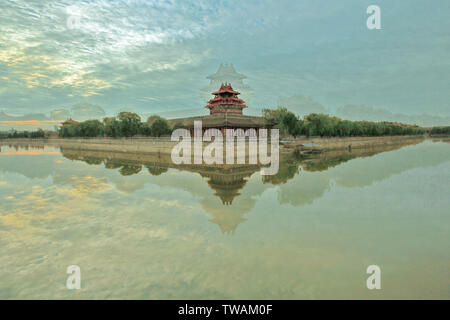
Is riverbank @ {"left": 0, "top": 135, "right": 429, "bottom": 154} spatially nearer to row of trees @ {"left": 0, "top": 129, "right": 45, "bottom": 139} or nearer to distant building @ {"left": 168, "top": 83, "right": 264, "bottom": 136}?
distant building @ {"left": 168, "top": 83, "right": 264, "bottom": 136}

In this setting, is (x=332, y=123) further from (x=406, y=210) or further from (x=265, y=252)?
(x=265, y=252)

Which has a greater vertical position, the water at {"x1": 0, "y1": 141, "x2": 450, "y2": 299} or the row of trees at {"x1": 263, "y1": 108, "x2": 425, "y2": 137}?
the row of trees at {"x1": 263, "y1": 108, "x2": 425, "y2": 137}

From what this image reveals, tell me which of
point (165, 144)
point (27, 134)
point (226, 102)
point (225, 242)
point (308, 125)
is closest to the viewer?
point (225, 242)

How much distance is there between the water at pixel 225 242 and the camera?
6176 mm

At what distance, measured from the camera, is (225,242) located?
865 centimetres

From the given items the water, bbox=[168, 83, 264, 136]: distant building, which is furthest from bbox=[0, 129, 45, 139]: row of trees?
the water

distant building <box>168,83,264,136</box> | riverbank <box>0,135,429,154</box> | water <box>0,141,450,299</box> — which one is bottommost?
water <box>0,141,450,299</box>

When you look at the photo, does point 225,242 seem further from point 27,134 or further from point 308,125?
point 27,134

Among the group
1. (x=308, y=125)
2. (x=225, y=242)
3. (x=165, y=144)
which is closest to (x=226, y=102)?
(x=308, y=125)

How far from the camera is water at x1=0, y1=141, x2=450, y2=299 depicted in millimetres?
6176

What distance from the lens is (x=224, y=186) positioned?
707 inches

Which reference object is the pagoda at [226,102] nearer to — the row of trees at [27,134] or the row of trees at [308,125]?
the row of trees at [308,125]

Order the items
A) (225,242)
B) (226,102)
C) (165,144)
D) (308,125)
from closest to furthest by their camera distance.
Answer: (225,242), (165,144), (226,102), (308,125)

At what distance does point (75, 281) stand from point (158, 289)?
2.31m
